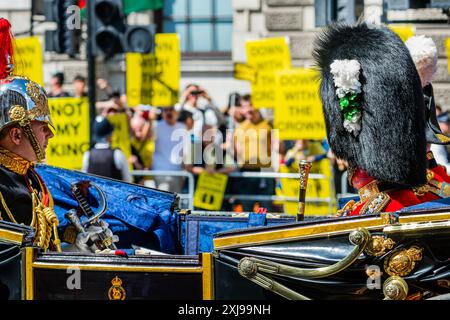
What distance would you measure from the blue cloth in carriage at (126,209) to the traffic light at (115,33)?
205 inches

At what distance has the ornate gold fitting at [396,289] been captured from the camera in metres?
4.60

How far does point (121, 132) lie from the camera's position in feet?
39.9

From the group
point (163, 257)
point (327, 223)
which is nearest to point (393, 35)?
point (327, 223)

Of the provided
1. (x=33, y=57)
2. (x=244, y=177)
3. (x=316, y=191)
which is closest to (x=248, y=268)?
(x=316, y=191)

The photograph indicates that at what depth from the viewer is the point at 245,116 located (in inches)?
486

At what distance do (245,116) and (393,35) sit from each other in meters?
7.00

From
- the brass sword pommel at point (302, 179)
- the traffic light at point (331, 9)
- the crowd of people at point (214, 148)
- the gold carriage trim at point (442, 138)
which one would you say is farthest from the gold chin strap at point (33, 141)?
the crowd of people at point (214, 148)

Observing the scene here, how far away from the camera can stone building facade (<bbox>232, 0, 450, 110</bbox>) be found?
14.5m

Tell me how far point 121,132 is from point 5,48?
632cm

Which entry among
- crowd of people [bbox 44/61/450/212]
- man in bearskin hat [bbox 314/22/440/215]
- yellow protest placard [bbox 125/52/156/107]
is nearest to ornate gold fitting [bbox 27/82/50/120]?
man in bearskin hat [bbox 314/22/440/215]

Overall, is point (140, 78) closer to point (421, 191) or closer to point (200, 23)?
point (200, 23)

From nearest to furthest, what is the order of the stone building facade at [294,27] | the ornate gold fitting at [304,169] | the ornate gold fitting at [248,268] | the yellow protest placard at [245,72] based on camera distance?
1. the ornate gold fitting at [248,268]
2. the ornate gold fitting at [304,169]
3. the yellow protest placard at [245,72]
4. the stone building facade at [294,27]

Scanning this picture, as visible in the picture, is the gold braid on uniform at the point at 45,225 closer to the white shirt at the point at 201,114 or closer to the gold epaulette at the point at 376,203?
the gold epaulette at the point at 376,203
